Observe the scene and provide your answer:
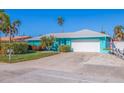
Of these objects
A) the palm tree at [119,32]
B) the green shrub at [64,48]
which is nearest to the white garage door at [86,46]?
the green shrub at [64,48]

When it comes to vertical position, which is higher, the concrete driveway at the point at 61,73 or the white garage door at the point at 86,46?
the white garage door at the point at 86,46

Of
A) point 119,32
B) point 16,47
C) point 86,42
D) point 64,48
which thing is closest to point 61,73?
point 16,47

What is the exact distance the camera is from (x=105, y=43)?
78.5ft

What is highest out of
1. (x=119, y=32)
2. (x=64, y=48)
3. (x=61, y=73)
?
(x=119, y=32)

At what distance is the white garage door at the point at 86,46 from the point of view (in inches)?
964

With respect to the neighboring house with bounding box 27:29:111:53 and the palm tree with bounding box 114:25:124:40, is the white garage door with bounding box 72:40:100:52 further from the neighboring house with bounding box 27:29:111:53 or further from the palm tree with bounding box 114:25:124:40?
the palm tree with bounding box 114:25:124:40

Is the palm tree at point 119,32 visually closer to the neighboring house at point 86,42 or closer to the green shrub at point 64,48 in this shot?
the neighboring house at point 86,42

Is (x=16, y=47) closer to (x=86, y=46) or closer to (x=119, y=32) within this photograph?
(x=86, y=46)

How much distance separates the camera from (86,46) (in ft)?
82.4

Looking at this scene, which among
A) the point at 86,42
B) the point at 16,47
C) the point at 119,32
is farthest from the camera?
the point at 119,32

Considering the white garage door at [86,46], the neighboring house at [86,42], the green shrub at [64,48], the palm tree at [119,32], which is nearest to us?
the neighboring house at [86,42]

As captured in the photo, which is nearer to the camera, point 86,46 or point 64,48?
point 64,48

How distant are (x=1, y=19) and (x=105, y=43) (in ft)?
50.6
